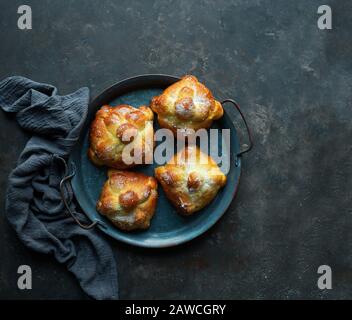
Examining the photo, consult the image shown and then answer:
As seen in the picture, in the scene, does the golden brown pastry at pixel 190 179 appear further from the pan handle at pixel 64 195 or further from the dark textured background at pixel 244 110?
the pan handle at pixel 64 195

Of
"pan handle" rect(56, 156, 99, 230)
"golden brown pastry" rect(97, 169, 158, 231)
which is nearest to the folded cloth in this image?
"pan handle" rect(56, 156, 99, 230)

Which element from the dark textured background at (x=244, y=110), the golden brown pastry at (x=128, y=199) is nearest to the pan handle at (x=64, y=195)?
the golden brown pastry at (x=128, y=199)

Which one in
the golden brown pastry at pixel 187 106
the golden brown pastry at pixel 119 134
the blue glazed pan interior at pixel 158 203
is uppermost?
the golden brown pastry at pixel 187 106

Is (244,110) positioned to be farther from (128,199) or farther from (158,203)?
(128,199)

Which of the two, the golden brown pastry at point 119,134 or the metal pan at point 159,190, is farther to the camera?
the metal pan at point 159,190
